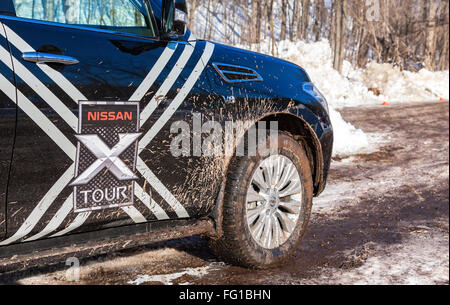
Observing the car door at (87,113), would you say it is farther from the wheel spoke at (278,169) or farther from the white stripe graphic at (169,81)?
the wheel spoke at (278,169)

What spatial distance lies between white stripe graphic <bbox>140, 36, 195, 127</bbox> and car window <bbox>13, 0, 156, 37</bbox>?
0.72ft

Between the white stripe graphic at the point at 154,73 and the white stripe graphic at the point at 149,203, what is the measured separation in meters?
0.46

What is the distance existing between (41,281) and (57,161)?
1.15 metres

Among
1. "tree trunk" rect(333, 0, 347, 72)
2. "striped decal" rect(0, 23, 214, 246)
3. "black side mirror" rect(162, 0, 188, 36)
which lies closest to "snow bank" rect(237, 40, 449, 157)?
"tree trunk" rect(333, 0, 347, 72)

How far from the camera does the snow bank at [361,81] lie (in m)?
16.5

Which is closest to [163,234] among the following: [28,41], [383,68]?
[28,41]

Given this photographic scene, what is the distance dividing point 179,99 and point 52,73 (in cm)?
77

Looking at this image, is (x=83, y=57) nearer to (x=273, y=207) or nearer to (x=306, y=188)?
(x=273, y=207)

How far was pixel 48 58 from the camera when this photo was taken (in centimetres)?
249

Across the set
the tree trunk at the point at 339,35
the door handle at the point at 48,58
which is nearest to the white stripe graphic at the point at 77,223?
the door handle at the point at 48,58

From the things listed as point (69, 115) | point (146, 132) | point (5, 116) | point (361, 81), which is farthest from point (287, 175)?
point (361, 81)

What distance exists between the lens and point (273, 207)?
12.1ft

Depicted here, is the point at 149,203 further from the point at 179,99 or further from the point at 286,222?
the point at 286,222

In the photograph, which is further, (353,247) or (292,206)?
(353,247)
